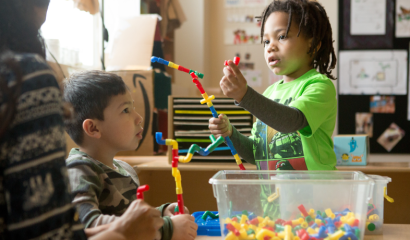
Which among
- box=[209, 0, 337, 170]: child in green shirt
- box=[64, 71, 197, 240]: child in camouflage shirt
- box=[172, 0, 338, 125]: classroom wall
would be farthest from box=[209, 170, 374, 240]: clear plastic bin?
box=[172, 0, 338, 125]: classroom wall

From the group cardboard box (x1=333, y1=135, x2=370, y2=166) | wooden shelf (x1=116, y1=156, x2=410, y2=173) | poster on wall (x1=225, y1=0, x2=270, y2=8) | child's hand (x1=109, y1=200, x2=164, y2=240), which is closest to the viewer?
child's hand (x1=109, y1=200, x2=164, y2=240)

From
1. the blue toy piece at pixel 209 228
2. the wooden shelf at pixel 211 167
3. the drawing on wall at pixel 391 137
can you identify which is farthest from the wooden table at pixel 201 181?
the drawing on wall at pixel 391 137

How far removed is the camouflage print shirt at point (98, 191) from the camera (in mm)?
621

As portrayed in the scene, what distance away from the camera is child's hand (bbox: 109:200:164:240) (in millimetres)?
513

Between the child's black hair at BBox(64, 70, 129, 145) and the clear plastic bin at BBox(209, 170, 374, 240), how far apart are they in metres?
0.34

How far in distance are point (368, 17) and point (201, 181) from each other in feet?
6.22

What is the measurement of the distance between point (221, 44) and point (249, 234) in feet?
8.14

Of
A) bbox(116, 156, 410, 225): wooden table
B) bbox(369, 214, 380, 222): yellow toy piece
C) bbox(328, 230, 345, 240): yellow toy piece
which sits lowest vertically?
bbox(116, 156, 410, 225): wooden table

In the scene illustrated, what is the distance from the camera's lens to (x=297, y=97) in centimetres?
101

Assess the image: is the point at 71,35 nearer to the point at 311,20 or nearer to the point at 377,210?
the point at 311,20

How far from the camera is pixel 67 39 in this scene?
70.0 inches

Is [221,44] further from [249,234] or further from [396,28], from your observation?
[249,234]

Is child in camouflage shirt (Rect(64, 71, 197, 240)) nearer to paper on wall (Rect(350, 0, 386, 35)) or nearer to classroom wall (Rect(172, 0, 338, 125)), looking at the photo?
classroom wall (Rect(172, 0, 338, 125))

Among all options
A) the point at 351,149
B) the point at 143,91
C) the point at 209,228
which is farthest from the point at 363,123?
the point at 209,228
